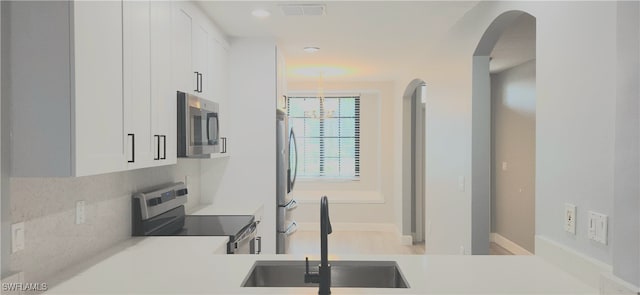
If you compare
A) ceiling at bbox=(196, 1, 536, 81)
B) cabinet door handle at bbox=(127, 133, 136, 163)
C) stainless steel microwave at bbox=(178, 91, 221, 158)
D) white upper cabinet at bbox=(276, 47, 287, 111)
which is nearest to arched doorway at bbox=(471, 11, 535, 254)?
ceiling at bbox=(196, 1, 536, 81)

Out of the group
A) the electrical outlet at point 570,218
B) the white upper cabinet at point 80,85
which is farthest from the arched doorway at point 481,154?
the white upper cabinet at point 80,85

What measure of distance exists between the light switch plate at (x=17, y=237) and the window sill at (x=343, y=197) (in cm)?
551

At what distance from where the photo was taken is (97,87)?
5.44 ft

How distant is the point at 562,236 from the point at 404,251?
4185mm

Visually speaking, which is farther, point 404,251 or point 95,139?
point 404,251

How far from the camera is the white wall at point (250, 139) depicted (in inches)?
152

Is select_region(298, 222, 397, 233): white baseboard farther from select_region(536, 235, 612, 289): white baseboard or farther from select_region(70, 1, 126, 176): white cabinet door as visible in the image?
select_region(70, 1, 126, 176): white cabinet door

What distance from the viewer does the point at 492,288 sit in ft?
5.22

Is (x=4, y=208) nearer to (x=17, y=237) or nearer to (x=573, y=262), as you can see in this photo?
(x=17, y=237)

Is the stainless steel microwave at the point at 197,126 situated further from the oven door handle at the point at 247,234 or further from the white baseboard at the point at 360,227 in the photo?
the white baseboard at the point at 360,227

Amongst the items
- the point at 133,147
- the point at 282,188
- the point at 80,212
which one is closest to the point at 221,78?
the point at 282,188

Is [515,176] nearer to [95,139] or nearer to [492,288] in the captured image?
[492,288]

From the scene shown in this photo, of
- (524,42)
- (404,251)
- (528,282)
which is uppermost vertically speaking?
(524,42)

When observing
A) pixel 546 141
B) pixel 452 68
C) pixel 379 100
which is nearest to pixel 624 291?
pixel 546 141
